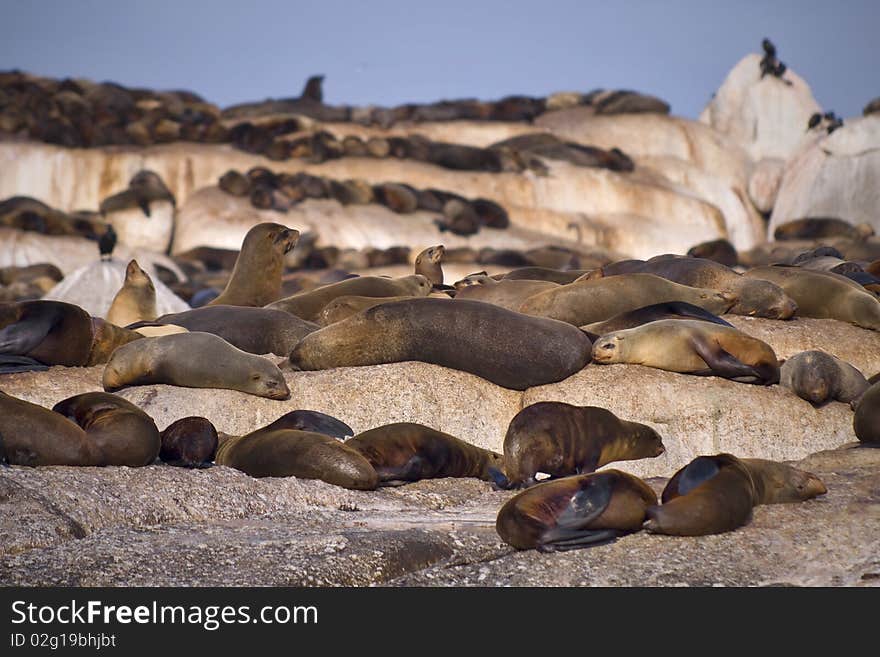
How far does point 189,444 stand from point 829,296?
195 inches

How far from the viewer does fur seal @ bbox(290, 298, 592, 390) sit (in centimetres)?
769

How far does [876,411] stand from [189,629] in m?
4.48

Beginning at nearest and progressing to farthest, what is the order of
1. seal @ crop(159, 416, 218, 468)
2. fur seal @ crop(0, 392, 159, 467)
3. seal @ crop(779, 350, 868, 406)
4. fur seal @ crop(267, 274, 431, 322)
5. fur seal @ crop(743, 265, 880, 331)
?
1. fur seal @ crop(0, 392, 159, 467)
2. seal @ crop(159, 416, 218, 468)
3. seal @ crop(779, 350, 868, 406)
4. fur seal @ crop(743, 265, 880, 331)
5. fur seal @ crop(267, 274, 431, 322)

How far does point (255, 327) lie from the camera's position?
357 inches

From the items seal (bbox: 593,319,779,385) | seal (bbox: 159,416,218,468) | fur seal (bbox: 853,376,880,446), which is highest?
seal (bbox: 593,319,779,385)

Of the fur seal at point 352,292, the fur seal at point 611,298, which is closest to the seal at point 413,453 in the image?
the fur seal at point 611,298

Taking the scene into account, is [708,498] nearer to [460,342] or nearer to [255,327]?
[460,342]

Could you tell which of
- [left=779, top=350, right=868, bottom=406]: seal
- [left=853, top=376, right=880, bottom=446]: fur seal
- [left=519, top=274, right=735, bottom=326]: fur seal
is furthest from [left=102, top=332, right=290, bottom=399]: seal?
[left=853, top=376, right=880, bottom=446]: fur seal

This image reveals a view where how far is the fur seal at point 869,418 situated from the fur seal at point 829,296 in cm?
207

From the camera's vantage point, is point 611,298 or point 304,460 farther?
point 611,298

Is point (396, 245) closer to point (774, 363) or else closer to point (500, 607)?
point (774, 363)

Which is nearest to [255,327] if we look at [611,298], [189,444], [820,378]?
[611,298]

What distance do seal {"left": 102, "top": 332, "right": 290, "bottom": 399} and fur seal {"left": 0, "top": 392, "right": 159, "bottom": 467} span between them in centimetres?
131

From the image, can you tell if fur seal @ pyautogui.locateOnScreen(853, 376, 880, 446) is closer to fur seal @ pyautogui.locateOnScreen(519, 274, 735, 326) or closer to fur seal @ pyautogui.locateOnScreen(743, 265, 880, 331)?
fur seal @ pyautogui.locateOnScreen(519, 274, 735, 326)
